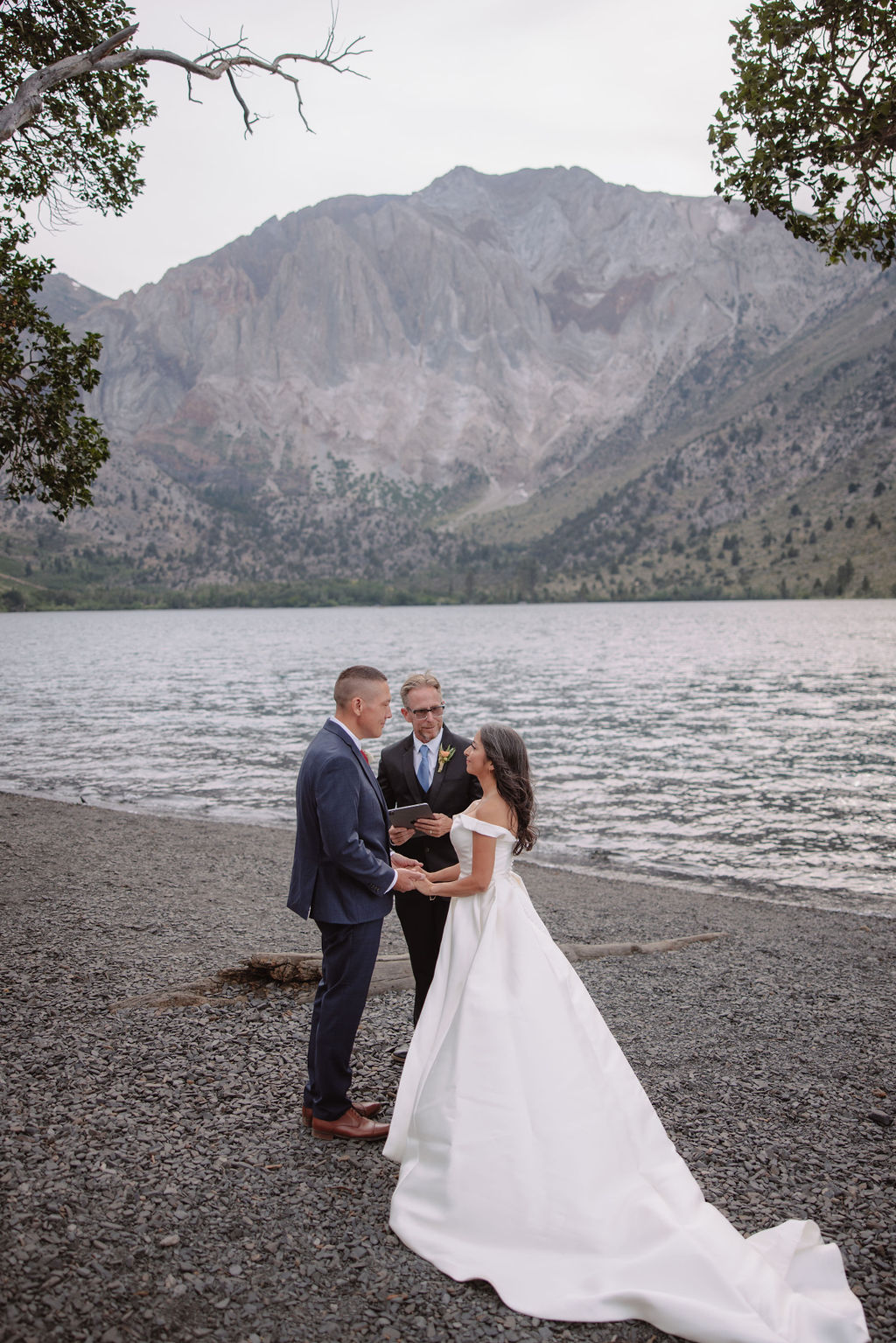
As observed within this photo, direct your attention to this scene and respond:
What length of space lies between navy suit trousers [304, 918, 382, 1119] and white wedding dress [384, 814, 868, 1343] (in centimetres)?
51

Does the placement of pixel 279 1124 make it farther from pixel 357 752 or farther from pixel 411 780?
pixel 357 752

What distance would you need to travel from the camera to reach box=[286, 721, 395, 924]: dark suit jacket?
19.5ft

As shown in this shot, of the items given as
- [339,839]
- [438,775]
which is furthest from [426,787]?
[339,839]

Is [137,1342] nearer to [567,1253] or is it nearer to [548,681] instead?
[567,1253]

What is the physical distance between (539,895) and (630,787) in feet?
52.9

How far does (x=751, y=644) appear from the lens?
386 ft

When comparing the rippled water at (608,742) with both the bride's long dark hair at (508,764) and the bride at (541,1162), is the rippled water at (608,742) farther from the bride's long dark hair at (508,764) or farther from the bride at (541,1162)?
the bride's long dark hair at (508,764)

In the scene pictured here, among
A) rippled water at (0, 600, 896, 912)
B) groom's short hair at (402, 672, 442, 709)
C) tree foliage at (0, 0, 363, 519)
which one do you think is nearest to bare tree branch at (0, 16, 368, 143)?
tree foliage at (0, 0, 363, 519)

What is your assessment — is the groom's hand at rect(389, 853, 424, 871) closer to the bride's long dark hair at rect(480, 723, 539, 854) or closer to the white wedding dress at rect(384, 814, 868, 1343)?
the white wedding dress at rect(384, 814, 868, 1343)

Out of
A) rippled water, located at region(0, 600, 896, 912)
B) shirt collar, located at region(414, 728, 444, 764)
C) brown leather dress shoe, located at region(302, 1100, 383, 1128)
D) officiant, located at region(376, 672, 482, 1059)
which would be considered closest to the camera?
brown leather dress shoe, located at region(302, 1100, 383, 1128)

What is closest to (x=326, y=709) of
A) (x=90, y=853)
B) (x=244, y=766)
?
(x=244, y=766)

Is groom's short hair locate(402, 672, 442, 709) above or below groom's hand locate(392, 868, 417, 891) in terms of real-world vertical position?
above

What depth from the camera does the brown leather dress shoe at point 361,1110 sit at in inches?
261

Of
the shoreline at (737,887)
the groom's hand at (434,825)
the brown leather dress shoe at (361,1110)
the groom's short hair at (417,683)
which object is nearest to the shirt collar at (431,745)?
the groom's short hair at (417,683)
